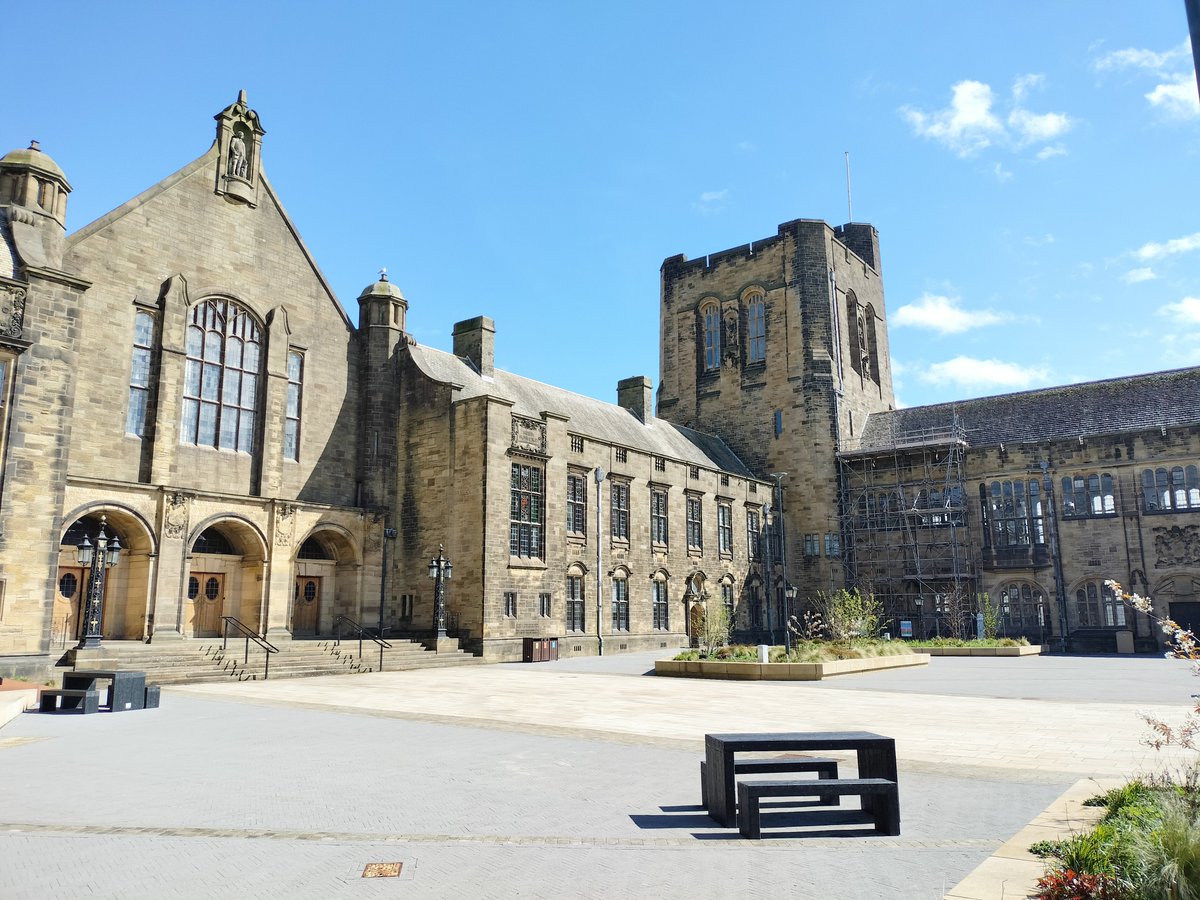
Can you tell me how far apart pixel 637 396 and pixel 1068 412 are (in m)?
22.6

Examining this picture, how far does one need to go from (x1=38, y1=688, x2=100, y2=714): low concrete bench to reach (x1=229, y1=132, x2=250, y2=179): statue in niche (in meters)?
20.4

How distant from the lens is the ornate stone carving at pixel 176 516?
2634 cm

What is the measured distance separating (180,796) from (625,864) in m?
4.84

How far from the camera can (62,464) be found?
912 inches

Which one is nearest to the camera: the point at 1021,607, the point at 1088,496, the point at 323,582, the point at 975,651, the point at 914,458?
the point at 323,582

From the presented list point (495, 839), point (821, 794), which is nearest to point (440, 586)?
point (495, 839)

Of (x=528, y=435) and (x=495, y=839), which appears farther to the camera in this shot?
(x=528, y=435)

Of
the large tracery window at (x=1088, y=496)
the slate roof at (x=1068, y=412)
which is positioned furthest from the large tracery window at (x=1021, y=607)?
the slate roof at (x=1068, y=412)

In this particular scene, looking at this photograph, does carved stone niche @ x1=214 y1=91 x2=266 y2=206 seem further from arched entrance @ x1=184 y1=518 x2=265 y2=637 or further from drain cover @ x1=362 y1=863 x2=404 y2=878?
drain cover @ x1=362 y1=863 x2=404 y2=878

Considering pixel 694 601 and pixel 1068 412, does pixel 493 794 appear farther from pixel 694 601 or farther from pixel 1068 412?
pixel 1068 412

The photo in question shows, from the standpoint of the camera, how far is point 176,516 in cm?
2659

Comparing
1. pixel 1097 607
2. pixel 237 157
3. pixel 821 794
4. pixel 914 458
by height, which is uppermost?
pixel 237 157

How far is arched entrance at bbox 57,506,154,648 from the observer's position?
25312mm

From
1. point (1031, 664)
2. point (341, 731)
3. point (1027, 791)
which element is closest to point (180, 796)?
point (341, 731)
